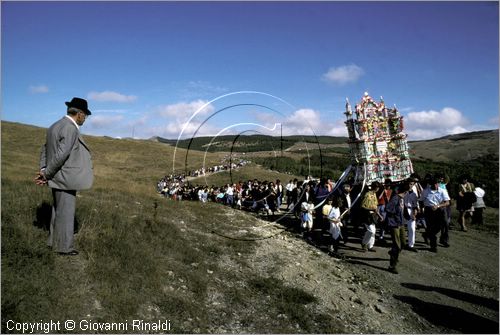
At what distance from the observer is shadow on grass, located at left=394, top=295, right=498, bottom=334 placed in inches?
275

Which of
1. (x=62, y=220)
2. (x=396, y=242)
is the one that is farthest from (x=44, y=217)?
(x=396, y=242)

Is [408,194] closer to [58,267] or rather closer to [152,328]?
[152,328]

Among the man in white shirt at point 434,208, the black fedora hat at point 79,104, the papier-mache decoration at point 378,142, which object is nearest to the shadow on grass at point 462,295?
the man in white shirt at point 434,208

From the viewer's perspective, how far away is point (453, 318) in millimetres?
7387

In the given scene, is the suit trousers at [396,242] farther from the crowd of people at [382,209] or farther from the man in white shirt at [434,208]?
the man in white shirt at [434,208]

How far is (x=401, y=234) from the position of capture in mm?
9969

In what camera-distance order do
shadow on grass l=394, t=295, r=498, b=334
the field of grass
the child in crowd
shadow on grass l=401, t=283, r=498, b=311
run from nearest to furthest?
the field of grass, shadow on grass l=394, t=295, r=498, b=334, shadow on grass l=401, t=283, r=498, b=311, the child in crowd

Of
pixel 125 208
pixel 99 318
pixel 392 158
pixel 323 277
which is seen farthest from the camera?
pixel 392 158

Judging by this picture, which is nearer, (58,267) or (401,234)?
(58,267)

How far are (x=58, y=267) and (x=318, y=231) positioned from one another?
9936 millimetres

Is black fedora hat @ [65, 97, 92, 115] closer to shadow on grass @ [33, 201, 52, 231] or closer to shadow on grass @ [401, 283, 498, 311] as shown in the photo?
shadow on grass @ [33, 201, 52, 231]

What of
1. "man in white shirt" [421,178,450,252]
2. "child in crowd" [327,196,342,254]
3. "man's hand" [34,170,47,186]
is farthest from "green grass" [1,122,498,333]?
"man in white shirt" [421,178,450,252]

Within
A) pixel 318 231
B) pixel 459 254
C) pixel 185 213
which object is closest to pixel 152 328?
pixel 185 213

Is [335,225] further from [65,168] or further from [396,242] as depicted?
[65,168]
